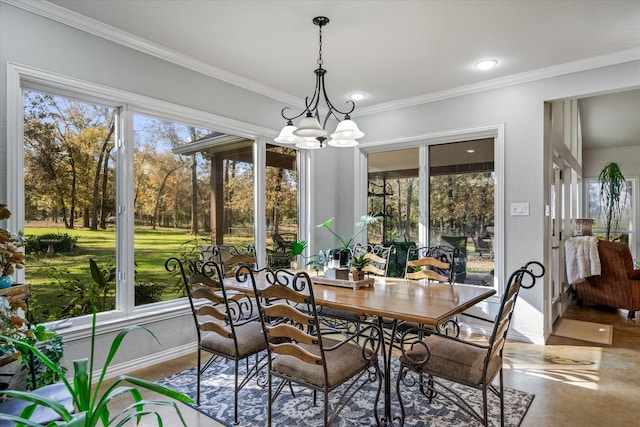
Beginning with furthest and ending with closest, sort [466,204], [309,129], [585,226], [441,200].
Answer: [585,226], [441,200], [466,204], [309,129]

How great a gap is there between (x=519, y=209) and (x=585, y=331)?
1.55 m

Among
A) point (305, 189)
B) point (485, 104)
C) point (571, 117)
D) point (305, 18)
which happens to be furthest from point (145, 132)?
point (571, 117)

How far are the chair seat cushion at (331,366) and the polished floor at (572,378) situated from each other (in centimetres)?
65

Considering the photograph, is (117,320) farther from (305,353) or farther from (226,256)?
(305,353)

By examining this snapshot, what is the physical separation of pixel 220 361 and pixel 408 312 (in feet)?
6.41

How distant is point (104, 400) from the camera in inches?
36.1

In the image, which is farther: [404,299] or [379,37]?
[379,37]

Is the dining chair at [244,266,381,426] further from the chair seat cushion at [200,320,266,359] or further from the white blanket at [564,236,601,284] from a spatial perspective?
the white blanket at [564,236,601,284]

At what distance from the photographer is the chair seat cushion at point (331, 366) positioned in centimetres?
185

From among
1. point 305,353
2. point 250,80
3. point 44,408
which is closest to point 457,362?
point 305,353

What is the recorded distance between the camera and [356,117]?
4.82 meters

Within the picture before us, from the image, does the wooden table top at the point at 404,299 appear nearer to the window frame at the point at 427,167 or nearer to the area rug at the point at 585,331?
the window frame at the point at 427,167

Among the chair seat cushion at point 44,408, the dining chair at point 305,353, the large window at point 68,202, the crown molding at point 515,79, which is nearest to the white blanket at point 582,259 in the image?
the crown molding at point 515,79

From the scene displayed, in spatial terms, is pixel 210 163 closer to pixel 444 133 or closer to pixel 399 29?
pixel 399 29
